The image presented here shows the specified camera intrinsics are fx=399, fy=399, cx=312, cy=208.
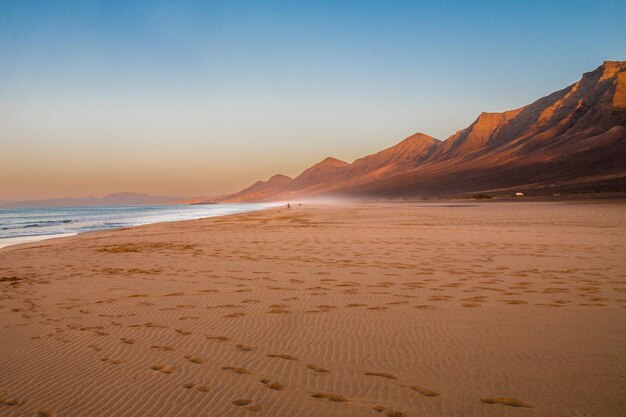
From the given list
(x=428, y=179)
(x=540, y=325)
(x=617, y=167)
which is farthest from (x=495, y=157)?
(x=540, y=325)

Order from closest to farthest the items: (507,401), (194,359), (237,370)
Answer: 1. (507,401)
2. (237,370)
3. (194,359)

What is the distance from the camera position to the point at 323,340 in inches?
192

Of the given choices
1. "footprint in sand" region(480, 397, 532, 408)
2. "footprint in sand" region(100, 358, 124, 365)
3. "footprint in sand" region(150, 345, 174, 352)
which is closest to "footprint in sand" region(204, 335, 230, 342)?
"footprint in sand" region(150, 345, 174, 352)

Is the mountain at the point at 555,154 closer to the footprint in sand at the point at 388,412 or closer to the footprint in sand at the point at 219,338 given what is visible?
the footprint in sand at the point at 219,338

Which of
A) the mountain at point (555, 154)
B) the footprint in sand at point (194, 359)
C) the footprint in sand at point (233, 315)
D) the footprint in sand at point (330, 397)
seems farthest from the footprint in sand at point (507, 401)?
the mountain at point (555, 154)

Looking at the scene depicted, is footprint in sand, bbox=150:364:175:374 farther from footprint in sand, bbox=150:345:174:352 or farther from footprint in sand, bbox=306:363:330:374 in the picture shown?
footprint in sand, bbox=306:363:330:374

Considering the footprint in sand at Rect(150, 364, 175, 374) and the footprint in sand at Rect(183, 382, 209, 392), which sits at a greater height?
the footprint in sand at Rect(150, 364, 175, 374)

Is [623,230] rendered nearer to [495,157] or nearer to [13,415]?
[13,415]

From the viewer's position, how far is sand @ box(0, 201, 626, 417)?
3.46 metres

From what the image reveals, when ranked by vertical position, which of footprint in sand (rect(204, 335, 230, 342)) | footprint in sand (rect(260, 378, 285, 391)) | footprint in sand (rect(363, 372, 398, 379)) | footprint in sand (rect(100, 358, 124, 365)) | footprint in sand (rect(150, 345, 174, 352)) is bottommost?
footprint in sand (rect(363, 372, 398, 379))

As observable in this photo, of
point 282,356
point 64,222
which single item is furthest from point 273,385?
point 64,222

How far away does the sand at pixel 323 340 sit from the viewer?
346cm

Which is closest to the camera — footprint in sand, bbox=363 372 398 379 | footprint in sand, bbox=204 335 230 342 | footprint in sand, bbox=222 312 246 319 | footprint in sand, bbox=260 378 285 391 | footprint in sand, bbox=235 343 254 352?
footprint in sand, bbox=260 378 285 391

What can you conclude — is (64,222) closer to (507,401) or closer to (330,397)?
(330,397)
